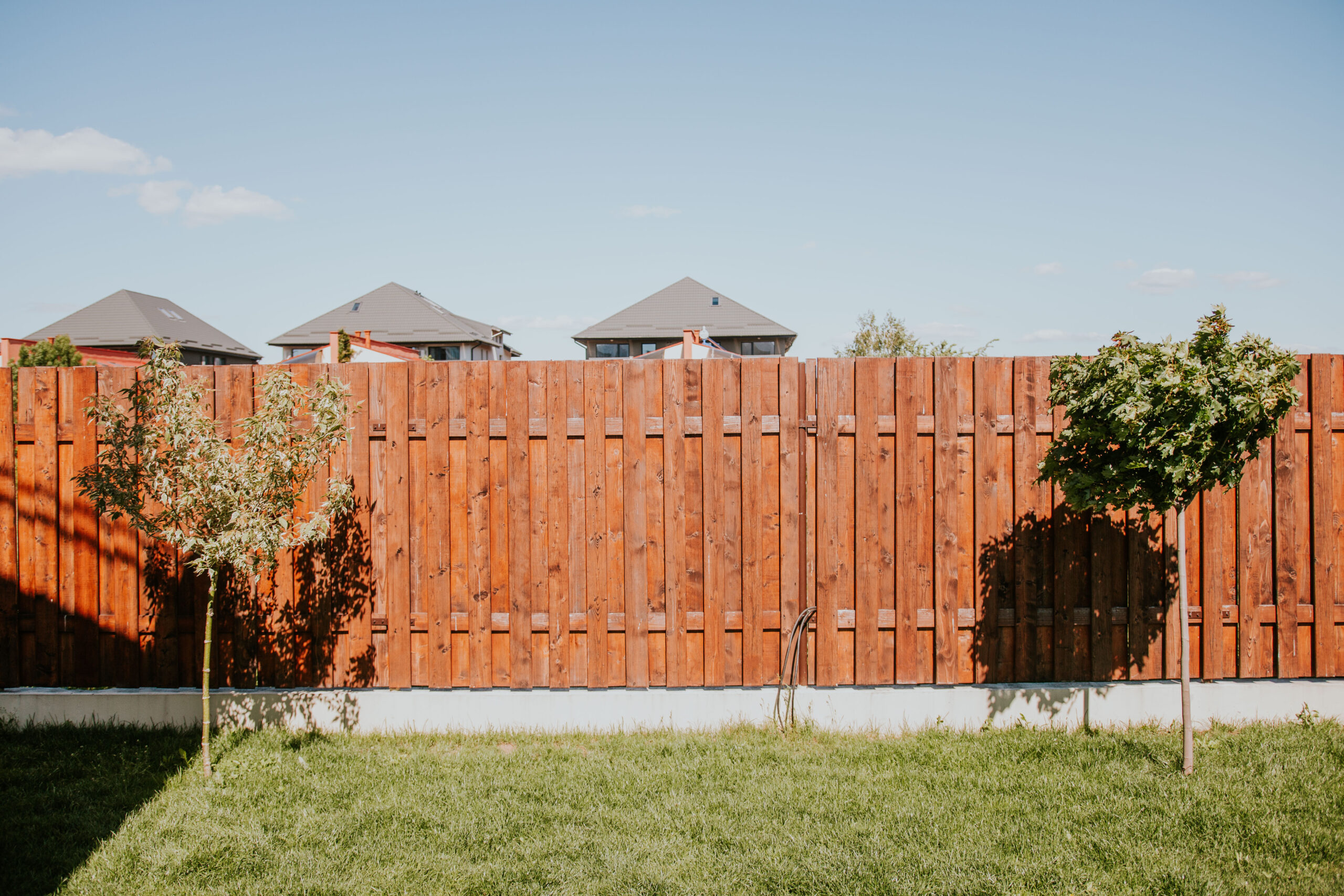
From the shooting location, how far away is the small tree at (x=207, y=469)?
4.33 metres

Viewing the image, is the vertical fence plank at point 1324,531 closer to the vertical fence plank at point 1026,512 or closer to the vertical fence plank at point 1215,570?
the vertical fence plank at point 1215,570

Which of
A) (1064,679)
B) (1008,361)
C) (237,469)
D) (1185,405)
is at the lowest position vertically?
(1064,679)

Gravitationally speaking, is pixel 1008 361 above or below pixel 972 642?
above

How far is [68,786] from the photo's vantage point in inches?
174

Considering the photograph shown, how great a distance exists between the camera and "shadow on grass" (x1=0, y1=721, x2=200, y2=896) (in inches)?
143

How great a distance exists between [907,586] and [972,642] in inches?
24.3

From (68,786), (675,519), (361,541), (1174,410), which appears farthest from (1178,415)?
(68,786)

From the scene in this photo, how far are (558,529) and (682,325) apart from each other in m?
49.2

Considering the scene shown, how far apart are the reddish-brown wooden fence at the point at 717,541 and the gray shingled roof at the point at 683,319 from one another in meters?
48.4

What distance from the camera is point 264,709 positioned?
532 centimetres

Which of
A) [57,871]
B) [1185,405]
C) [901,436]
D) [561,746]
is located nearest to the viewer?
[57,871]

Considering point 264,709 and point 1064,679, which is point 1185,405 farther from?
point 264,709

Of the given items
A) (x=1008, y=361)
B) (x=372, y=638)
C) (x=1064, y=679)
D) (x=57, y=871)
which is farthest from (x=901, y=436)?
(x=57, y=871)

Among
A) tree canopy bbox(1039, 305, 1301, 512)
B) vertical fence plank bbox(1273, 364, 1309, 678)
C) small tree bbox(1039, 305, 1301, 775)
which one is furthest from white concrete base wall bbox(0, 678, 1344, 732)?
tree canopy bbox(1039, 305, 1301, 512)
